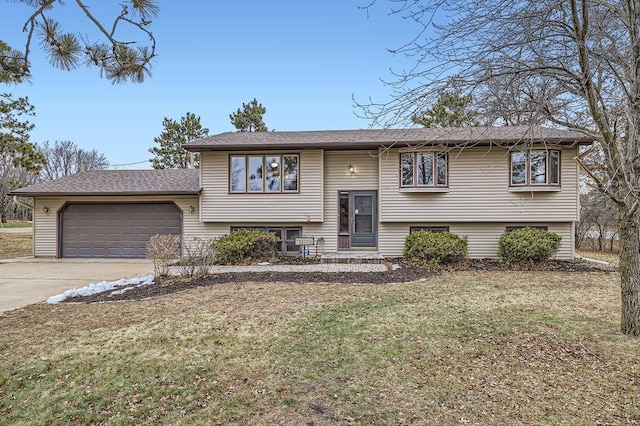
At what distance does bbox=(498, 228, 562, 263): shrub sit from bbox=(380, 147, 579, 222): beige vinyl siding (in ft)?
3.08

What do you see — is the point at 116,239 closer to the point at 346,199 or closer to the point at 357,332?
the point at 346,199

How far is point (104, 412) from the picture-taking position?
286 centimetres

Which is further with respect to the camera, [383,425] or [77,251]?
[77,251]

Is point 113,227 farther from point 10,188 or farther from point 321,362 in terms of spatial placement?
point 10,188

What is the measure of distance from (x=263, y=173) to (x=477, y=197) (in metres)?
7.10

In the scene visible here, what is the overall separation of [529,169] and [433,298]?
277 inches

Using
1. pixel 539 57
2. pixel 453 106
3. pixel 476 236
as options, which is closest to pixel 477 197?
pixel 476 236

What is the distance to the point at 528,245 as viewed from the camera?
32.1 feet

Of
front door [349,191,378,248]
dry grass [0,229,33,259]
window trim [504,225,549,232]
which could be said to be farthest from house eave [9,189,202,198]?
window trim [504,225,549,232]

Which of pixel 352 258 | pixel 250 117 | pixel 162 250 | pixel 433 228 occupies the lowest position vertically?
pixel 352 258

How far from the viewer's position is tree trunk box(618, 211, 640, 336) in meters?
4.25

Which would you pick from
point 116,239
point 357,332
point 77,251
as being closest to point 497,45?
point 357,332

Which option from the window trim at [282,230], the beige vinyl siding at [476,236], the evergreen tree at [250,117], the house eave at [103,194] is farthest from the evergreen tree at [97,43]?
the evergreen tree at [250,117]

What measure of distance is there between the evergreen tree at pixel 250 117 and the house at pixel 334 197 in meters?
11.5
